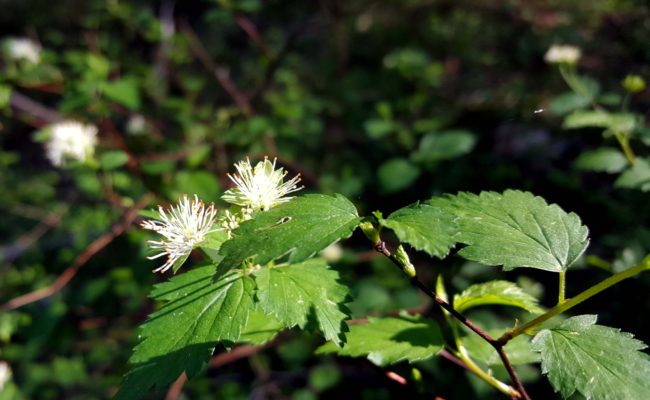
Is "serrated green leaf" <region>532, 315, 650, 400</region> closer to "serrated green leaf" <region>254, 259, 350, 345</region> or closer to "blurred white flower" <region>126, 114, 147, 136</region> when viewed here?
"serrated green leaf" <region>254, 259, 350, 345</region>

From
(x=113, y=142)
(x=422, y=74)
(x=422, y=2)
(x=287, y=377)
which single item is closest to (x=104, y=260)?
(x=113, y=142)

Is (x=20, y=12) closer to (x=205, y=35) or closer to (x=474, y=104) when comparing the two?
(x=205, y=35)

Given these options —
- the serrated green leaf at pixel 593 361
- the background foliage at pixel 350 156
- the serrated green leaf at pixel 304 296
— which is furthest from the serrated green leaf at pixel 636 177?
the serrated green leaf at pixel 304 296

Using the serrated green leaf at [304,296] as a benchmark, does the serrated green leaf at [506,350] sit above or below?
below

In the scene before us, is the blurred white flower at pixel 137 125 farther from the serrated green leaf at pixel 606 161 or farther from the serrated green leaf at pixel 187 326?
the serrated green leaf at pixel 606 161

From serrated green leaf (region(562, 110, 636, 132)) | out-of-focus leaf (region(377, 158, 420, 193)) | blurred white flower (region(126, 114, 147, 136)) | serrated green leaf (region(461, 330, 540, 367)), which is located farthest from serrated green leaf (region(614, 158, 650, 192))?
blurred white flower (region(126, 114, 147, 136))

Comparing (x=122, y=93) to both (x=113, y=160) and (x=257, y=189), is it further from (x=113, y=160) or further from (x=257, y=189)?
(x=257, y=189)

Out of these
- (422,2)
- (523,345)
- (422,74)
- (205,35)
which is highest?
(205,35)
